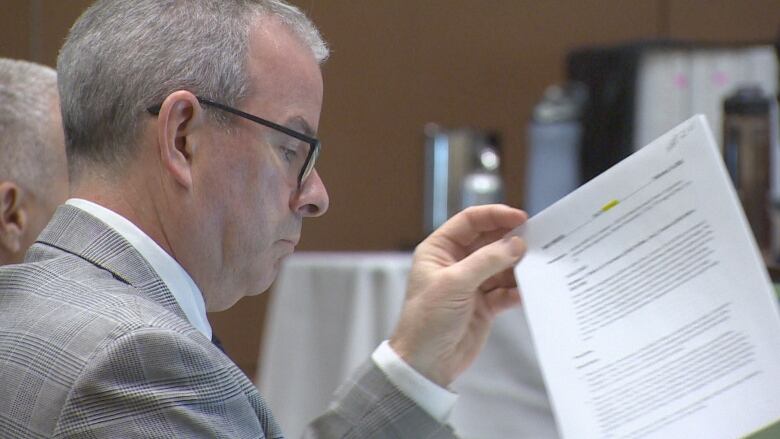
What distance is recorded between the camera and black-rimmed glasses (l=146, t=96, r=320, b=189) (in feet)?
3.17

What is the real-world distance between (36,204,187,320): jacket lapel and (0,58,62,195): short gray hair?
18.2 inches

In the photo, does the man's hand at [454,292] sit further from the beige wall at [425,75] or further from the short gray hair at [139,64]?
the beige wall at [425,75]

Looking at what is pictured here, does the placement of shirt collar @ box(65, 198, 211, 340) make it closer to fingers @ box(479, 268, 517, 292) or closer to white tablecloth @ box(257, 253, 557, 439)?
fingers @ box(479, 268, 517, 292)

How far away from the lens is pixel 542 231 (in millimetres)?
1111

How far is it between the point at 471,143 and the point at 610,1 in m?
1.26

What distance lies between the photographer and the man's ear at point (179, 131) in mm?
945

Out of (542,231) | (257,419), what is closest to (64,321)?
(257,419)

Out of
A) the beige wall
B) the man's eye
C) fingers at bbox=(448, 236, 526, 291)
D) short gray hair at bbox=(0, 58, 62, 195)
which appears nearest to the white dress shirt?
the man's eye

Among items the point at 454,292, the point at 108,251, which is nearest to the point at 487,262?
the point at 454,292

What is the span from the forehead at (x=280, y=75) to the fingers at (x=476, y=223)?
25 centimetres

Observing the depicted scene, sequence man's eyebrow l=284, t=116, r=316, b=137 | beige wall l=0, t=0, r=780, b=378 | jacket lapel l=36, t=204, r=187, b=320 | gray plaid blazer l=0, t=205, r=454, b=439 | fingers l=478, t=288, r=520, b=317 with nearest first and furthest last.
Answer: gray plaid blazer l=0, t=205, r=454, b=439 → jacket lapel l=36, t=204, r=187, b=320 → man's eyebrow l=284, t=116, r=316, b=137 → fingers l=478, t=288, r=520, b=317 → beige wall l=0, t=0, r=780, b=378

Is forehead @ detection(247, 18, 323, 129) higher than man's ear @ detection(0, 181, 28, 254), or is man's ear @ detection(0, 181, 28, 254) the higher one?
forehead @ detection(247, 18, 323, 129)

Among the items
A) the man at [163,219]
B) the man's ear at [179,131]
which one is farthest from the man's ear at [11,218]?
the man's ear at [179,131]

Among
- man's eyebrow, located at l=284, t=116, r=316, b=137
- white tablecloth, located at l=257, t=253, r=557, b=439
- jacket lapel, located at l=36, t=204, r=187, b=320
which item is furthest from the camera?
white tablecloth, located at l=257, t=253, r=557, b=439
